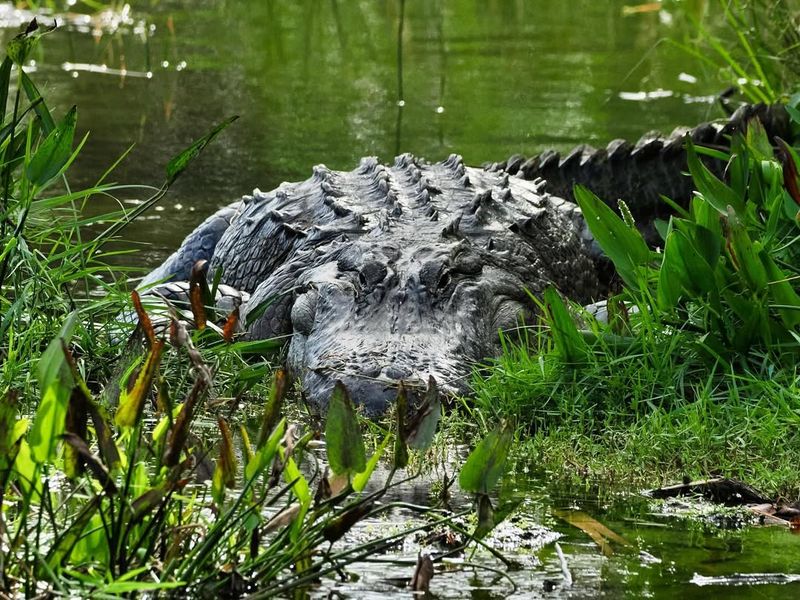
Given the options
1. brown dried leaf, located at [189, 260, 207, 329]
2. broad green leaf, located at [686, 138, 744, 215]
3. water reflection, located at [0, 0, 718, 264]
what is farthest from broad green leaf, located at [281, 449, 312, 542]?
water reflection, located at [0, 0, 718, 264]

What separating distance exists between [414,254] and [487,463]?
9.61 ft

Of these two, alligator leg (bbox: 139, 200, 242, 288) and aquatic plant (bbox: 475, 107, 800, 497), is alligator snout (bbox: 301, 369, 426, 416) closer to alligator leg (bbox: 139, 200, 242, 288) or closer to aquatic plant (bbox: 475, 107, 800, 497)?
aquatic plant (bbox: 475, 107, 800, 497)

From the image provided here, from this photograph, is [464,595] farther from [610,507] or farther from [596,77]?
[596,77]

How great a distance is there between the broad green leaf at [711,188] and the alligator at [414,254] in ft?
2.25

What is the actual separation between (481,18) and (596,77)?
3041mm

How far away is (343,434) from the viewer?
2.63m

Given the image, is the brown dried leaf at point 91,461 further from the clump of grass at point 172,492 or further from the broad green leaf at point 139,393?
the broad green leaf at point 139,393

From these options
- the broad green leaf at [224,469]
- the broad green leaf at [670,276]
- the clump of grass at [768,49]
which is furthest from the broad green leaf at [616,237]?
the clump of grass at [768,49]

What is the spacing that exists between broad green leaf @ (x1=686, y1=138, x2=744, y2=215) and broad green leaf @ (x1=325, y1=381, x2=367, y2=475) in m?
2.45

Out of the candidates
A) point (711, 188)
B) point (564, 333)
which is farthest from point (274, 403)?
point (711, 188)

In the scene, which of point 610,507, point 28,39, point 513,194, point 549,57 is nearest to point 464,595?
point 610,507

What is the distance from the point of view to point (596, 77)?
12281mm

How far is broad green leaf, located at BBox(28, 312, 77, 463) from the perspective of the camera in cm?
237

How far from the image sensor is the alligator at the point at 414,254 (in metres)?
5.04
